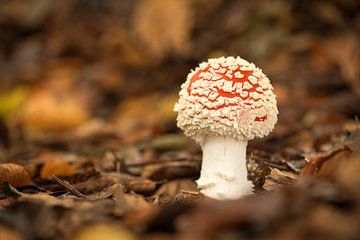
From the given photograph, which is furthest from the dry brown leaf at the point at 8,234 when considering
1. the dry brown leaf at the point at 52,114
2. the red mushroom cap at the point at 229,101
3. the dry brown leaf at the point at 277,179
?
the dry brown leaf at the point at 52,114

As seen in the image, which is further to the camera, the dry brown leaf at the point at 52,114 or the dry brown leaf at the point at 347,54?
the dry brown leaf at the point at 52,114

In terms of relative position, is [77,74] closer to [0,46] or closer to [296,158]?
[0,46]

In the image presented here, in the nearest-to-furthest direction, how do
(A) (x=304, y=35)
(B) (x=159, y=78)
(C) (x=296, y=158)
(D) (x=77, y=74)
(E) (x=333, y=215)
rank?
(E) (x=333, y=215) → (C) (x=296, y=158) → (A) (x=304, y=35) → (B) (x=159, y=78) → (D) (x=77, y=74)

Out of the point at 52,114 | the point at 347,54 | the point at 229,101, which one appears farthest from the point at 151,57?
the point at 229,101

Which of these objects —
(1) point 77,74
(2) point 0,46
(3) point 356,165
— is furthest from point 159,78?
(3) point 356,165

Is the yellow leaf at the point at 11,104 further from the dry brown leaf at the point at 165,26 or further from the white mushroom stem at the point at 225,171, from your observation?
the white mushroom stem at the point at 225,171

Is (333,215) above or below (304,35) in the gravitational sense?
below
